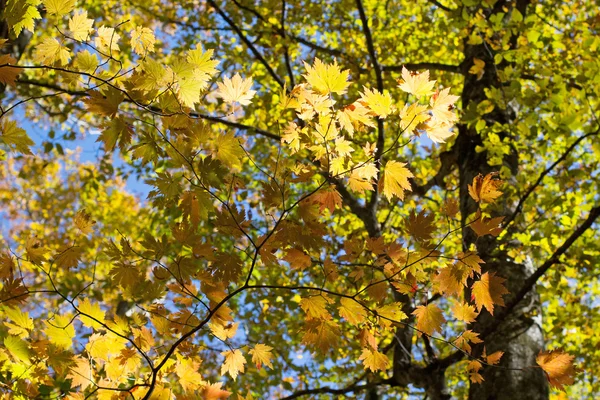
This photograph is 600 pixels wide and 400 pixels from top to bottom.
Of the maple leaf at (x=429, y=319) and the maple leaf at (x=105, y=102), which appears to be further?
the maple leaf at (x=429, y=319)

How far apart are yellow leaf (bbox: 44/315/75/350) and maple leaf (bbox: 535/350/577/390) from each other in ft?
5.03

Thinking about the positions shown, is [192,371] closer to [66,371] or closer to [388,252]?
[66,371]

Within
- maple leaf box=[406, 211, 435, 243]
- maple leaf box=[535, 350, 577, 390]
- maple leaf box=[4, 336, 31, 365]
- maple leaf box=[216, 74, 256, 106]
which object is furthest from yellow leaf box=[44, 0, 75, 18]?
maple leaf box=[535, 350, 577, 390]

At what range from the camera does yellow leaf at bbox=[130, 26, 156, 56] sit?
1769 mm

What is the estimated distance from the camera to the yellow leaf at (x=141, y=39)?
1.77 metres

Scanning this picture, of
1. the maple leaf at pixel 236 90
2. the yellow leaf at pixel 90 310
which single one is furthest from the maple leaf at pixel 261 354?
the maple leaf at pixel 236 90

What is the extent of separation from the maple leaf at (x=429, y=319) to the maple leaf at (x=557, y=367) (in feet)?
1.03

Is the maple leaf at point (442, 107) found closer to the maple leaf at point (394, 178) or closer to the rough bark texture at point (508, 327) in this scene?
the maple leaf at point (394, 178)

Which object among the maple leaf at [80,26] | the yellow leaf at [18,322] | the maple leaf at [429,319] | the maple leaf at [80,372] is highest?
the maple leaf at [80,26]

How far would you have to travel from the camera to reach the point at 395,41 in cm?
649

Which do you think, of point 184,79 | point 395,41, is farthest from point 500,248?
point 395,41

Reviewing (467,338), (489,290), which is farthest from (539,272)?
(489,290)

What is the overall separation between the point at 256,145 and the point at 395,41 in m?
2.28

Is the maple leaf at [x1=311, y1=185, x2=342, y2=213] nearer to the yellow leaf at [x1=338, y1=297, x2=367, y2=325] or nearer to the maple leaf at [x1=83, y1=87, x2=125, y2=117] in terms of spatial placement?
the yellow leaf at [x1=338, y1=297, x2=367, y2=325]
